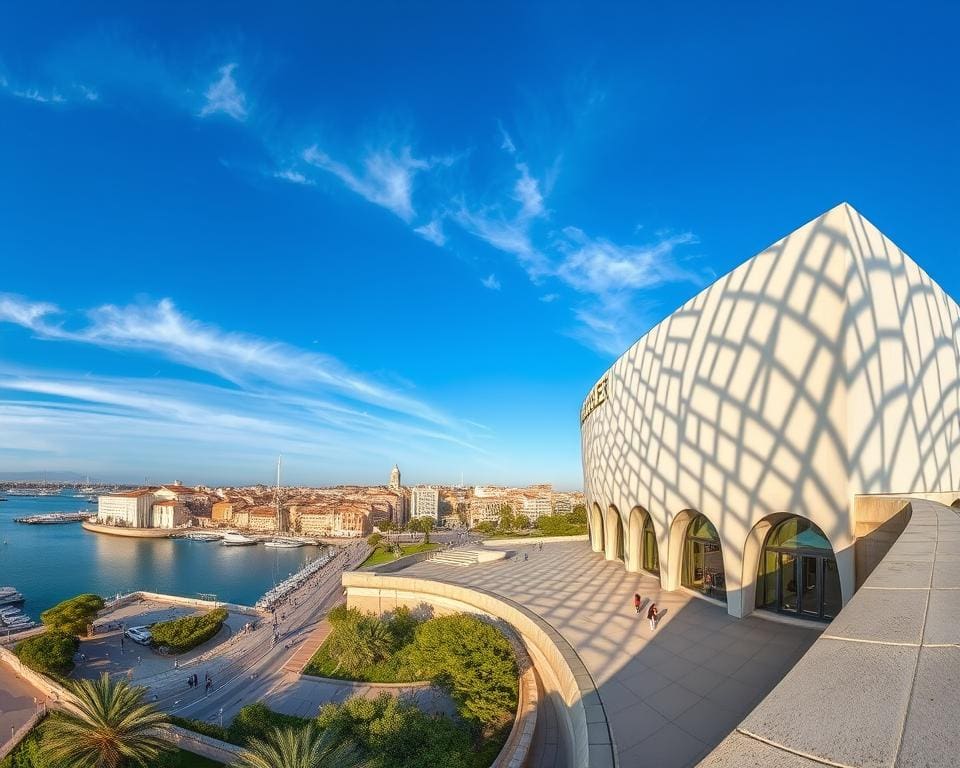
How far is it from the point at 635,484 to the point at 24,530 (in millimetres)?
139322

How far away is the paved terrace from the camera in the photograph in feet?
24.6

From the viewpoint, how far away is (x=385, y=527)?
106 metres

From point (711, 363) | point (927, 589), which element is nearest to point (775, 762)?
point (927, 589)

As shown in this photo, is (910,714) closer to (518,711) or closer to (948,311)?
(518,711)

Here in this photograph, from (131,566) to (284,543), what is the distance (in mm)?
27094

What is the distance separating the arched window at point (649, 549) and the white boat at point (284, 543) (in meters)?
87.1

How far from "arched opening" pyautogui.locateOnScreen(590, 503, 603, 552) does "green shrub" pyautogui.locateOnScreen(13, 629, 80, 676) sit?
27.6 m

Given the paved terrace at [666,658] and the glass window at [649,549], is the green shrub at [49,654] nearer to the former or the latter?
the paved terrace at [666,658]

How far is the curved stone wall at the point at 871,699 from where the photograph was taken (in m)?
1.84

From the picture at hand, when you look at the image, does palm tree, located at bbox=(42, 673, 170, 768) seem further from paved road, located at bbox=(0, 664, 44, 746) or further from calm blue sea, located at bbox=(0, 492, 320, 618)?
calm blue sea, located at bbox=(0, 492, 320, 618)

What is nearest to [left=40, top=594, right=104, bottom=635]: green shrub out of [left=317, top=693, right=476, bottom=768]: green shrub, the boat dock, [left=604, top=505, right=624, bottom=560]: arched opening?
[left=317, top=693, right=476, bottom=768]: green shrub

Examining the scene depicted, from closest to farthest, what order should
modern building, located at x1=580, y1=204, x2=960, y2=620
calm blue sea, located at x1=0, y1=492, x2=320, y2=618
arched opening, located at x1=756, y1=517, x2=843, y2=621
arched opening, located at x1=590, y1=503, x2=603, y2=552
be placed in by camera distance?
modern building, located at x1=580, y1=204, x2=960, y2=620 < arched opening, located at x1=756, y1=517, x2=843, y2=621 < arched opening, located at x1=590, y1=503, x2=603, y2=552 < calm blue sea, located at x1=0, y1=492, x2=320, y2=618

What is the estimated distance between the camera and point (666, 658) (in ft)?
33.8

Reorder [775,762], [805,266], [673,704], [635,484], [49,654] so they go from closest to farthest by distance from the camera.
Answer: [775,762]
[673,704]
[805,266]
[635,484]
[49,654]
